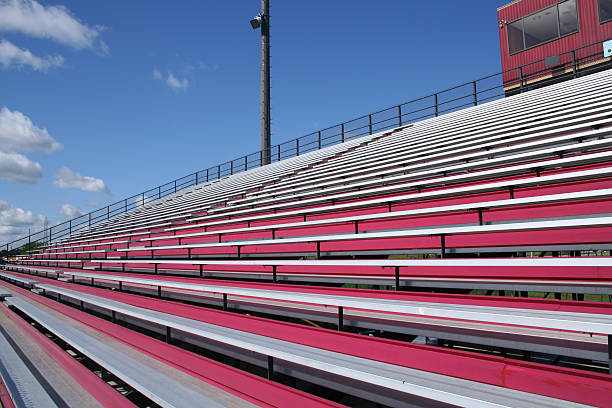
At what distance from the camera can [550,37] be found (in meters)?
10.4

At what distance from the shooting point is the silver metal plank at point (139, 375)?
163 cm

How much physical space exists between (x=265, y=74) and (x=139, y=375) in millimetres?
11228

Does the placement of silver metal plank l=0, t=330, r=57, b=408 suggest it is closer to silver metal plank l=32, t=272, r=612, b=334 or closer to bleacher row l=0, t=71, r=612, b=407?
bleacher row l=0, t=71, r=612, b=407

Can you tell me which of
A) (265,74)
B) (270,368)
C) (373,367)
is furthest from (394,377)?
(265,74)

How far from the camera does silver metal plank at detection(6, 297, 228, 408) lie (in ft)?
5.33

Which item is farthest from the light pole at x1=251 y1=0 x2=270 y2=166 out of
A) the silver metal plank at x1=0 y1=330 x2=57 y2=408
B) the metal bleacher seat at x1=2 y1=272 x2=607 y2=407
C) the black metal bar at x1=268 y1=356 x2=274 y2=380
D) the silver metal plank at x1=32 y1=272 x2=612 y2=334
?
the black metal bar at x1=268 y1=356 x2=274 y2=380

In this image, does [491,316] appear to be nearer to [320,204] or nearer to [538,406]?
[538,406]

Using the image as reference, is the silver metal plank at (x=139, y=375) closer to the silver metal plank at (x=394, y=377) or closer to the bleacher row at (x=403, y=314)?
the bleacher row at (x=403, y=314)

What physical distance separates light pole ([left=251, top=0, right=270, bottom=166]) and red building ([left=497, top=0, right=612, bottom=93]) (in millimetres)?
6415

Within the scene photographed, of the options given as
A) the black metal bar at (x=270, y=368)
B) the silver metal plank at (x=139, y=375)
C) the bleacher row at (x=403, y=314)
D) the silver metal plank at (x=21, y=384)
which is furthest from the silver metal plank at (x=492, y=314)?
the silver metal plank at (x=21, y=384)

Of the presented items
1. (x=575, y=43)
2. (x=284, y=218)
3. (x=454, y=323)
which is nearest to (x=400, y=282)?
(x=454, y=323)

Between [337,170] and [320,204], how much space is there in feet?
5.13

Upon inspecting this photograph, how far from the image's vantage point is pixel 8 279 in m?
8.46

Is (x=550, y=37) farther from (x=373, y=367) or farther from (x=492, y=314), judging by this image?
(x=373, y=367)
